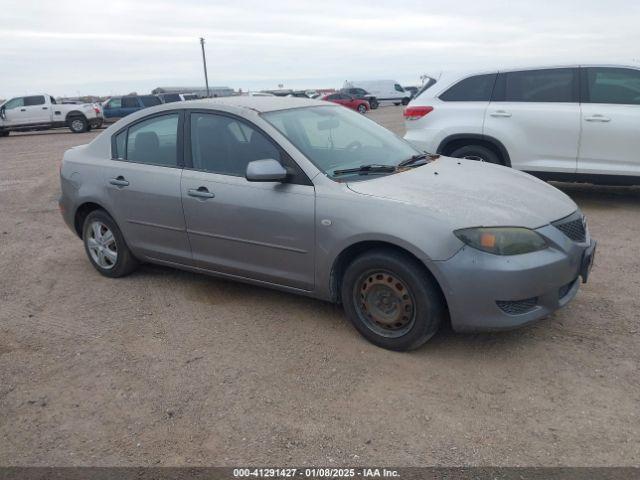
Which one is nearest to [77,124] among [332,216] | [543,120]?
[543,120]

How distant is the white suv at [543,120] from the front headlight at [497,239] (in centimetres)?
407

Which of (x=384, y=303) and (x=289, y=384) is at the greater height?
(x=384, y=303)

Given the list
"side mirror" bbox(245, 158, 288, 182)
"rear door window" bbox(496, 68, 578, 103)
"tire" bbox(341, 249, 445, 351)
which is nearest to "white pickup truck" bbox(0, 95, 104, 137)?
"rear door window" bbox(496, 68, 578, 103)

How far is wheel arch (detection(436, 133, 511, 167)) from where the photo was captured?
7.28 metres

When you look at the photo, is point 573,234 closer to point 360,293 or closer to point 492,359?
point 492,359

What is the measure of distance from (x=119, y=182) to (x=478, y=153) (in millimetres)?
4600

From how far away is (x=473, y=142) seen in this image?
752cm

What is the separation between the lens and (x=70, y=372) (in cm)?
368

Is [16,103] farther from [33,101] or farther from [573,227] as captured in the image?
[573,227]

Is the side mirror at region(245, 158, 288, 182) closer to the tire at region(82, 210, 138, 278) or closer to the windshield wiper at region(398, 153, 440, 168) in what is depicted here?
the windshield wiper at region(398, 153, 440, 168)

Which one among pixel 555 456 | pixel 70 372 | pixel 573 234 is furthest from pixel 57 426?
pixel 573 234

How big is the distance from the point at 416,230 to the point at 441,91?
4822mm

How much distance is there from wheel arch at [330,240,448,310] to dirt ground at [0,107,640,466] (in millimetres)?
369

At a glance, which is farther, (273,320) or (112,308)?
(112,308)
